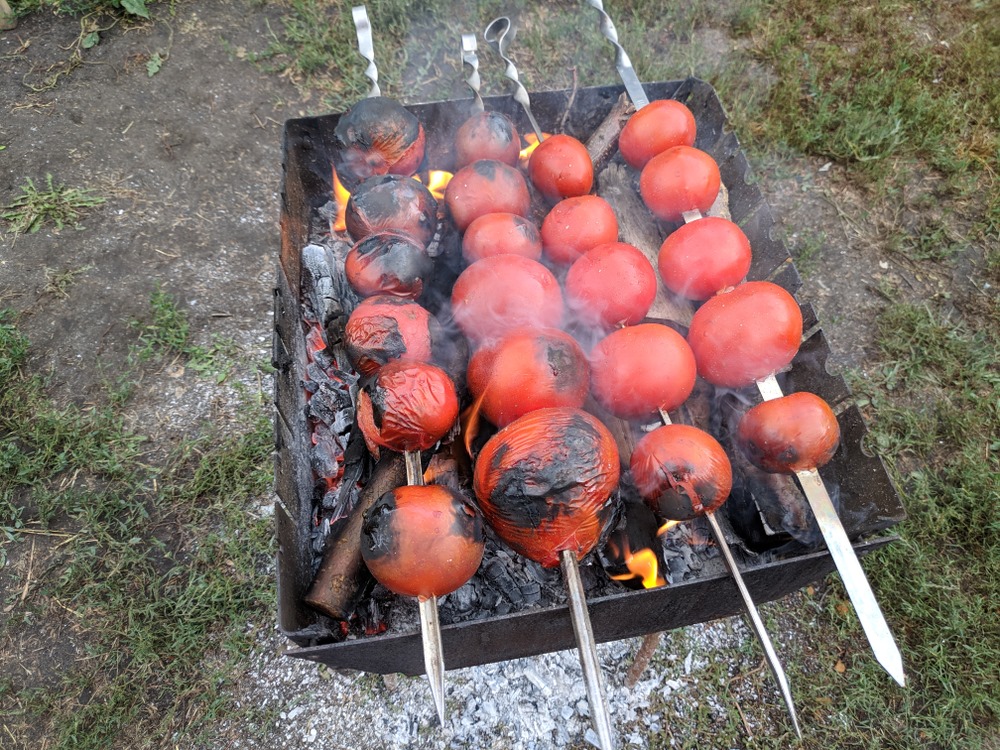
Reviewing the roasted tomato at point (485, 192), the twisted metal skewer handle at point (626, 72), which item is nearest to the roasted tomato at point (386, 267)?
the roasted tomato at point (485, 192)

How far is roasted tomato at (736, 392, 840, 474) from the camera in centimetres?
180

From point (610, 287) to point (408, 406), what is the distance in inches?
32.3

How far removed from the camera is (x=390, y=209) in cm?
236

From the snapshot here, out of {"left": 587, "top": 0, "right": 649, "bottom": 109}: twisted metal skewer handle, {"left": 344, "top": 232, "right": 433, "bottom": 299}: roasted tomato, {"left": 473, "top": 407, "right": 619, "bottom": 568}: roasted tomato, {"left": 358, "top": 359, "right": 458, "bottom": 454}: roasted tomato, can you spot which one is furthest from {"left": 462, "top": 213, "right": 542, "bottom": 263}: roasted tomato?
{"left": 587, "top": 0, "right": 649, "bottom": 109}: twisted metal skewer handle

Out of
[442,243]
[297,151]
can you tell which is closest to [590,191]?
[442,243]

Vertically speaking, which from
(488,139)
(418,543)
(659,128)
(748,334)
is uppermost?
(659,128)

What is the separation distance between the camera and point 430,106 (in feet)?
9.66

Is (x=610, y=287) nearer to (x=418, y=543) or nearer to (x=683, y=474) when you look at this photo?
(x=683, y=474)

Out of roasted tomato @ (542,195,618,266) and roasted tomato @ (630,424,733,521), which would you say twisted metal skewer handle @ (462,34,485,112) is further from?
roasted tomato @ (630,424,733,521)

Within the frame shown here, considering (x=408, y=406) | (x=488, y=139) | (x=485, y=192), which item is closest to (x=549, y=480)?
(x=408, y=406)

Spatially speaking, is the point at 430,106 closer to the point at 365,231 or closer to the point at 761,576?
the point at 365,231

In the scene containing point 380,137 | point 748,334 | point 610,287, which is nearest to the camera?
point 748,334

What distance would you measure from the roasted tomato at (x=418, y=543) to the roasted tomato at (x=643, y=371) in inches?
25.8

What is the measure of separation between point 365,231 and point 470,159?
2.10 ft
